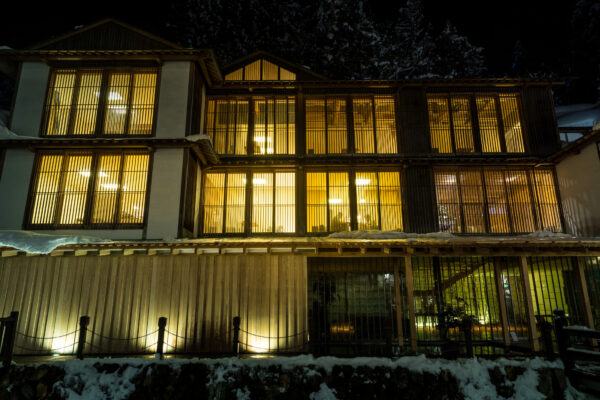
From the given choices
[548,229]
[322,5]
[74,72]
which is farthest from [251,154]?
[322,5]

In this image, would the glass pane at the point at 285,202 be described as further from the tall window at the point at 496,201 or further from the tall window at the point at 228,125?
the tall window at the point at 496,201

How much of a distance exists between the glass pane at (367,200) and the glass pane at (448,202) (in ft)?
8.91

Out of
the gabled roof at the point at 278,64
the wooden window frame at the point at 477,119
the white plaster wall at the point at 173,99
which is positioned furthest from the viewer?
the gabled roof at the point at 278,64

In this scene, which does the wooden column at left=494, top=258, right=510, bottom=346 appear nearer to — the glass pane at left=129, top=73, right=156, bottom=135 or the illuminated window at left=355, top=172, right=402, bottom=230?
the illuminated window at left=355, top=172, right=402, bottom=230

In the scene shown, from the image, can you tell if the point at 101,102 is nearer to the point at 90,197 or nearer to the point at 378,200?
the point at 90,197

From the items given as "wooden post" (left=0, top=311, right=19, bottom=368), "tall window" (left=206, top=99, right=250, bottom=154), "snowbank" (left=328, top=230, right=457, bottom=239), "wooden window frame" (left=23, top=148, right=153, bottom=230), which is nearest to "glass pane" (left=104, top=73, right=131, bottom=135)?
"wooden window frame" (left=23, top=148, right=153, bottom=230)

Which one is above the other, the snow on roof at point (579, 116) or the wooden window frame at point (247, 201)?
the snow on roof at point (579, 116)

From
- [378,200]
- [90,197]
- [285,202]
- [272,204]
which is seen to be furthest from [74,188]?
[378,200]

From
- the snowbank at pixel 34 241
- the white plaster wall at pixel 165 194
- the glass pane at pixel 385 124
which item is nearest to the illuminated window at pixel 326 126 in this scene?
the glass pane at pixel 385 124

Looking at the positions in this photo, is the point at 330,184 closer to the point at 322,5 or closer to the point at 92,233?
the point at 92,233

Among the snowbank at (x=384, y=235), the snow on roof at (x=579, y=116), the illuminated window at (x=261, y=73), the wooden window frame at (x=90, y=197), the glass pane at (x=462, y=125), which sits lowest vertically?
the snowbank at (x=384, y=235)

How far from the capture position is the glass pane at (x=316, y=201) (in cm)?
1441

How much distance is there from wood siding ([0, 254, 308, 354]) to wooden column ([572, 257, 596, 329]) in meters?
9.85

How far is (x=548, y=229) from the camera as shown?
14102mm
